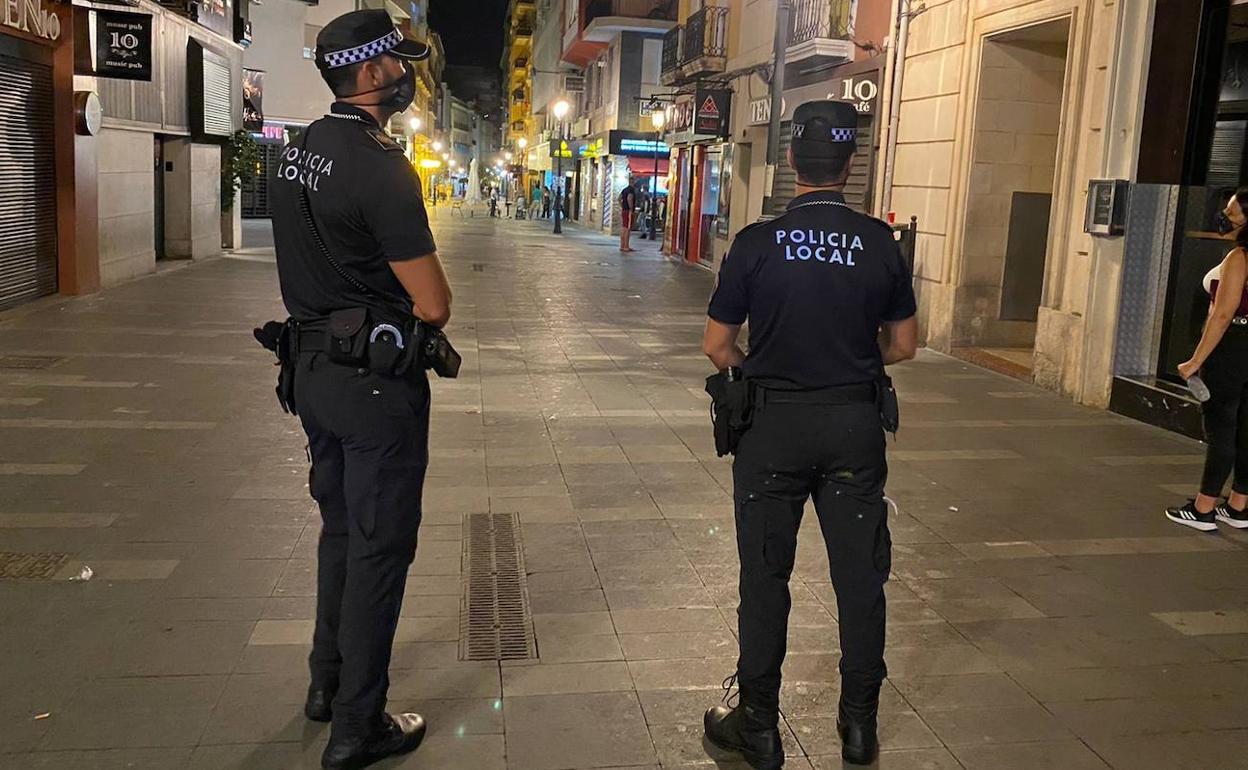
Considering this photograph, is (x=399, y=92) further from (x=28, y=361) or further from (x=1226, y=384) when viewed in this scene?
A: (x=28, y=361)

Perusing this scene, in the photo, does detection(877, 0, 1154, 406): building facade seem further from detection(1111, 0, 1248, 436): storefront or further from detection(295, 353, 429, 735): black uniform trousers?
detection(295, 353, 429, 735): black uniform trousers

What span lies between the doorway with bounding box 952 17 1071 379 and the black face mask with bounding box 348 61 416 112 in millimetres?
8919

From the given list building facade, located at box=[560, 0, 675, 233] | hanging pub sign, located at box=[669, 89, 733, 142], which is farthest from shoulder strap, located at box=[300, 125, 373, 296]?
building facade, located at box=[560, 0, 675, 233]

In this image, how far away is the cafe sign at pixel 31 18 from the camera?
11.4 meters

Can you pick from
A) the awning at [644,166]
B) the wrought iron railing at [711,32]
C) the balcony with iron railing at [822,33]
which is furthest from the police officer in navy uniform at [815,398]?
the awning at [644,166]

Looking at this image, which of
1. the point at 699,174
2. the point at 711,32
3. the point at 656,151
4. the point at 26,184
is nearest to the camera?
the point at 26,184

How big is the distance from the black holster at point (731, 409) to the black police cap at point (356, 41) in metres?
1.33

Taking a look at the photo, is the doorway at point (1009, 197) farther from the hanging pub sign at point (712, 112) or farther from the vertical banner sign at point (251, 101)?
the vertical banner sign at point (251, 101)

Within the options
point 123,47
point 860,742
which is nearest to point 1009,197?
point 860,742

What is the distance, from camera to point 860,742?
3391 mm

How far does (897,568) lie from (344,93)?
11.2 feet

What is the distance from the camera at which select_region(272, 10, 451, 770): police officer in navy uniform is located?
9.93 feet

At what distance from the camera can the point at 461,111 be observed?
464ft

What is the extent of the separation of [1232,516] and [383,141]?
207 inches
